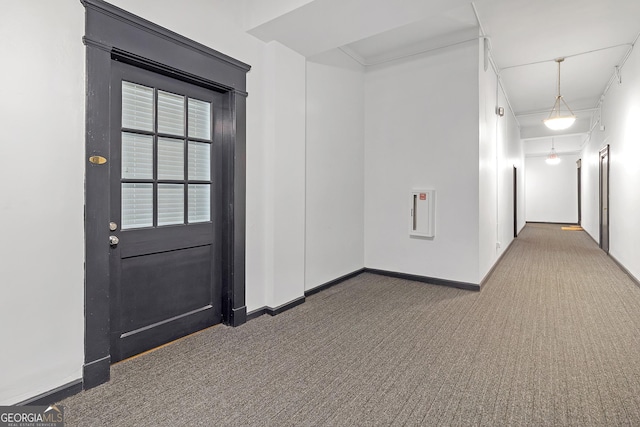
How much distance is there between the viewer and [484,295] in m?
3.77

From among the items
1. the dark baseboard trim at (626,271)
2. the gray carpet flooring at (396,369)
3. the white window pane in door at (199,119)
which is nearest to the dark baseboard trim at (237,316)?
the gray carpet flooring at (396,369)

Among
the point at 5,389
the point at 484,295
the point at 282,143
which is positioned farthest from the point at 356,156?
the point at 5,389

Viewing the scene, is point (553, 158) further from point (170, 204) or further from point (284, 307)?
point (170, 204)

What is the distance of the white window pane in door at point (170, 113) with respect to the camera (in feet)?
8.01

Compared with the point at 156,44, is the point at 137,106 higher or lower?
lower

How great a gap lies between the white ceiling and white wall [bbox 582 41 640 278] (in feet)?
1.43

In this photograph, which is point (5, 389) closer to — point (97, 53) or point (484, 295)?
point (97, 53)

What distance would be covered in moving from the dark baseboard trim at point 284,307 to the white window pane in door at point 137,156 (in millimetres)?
1550

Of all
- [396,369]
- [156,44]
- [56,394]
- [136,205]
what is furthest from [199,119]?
[396,369]

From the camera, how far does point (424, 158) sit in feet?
13.8

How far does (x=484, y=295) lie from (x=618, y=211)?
127 inches

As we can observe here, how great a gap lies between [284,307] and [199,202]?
1273 mm

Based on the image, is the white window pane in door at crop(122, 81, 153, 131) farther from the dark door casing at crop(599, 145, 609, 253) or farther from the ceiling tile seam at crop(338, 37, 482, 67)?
the dark door casing at crop(599, 145, 609, 253)

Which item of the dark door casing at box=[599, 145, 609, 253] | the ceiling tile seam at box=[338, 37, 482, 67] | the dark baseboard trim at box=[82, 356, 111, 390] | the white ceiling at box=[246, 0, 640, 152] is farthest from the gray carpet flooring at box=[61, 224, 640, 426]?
the dark door casing at box=[599, 145, 609, 253]
